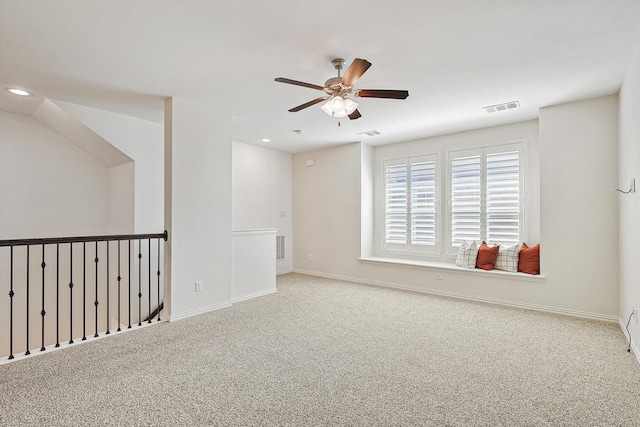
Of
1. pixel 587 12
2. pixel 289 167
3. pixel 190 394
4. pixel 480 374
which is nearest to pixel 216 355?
pixel 190 394

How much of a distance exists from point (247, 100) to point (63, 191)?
10.2 feet

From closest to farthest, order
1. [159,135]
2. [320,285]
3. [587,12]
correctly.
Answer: [587,12], [159,135], [320,285]

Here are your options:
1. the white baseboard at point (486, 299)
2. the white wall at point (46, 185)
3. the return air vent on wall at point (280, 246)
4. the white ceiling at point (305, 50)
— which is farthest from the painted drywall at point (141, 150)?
the white baseboard at point (486, 299)

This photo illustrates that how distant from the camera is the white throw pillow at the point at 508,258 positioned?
446 centimetres

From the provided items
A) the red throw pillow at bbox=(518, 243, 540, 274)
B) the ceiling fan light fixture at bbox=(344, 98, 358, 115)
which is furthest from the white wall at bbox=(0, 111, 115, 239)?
the red throw pillow at bbox=(518, 243, 540, 274)

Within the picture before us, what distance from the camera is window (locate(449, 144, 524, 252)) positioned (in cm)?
472

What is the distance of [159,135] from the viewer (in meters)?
4.82

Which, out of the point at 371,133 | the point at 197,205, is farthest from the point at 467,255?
the point at 197,205

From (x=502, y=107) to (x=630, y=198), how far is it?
1704 mm

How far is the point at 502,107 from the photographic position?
4.07 m

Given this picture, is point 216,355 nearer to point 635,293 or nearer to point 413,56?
point 413,56

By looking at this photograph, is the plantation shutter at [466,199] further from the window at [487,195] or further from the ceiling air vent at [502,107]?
the ceiling air vent at [502,107]

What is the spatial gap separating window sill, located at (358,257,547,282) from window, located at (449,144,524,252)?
0.48 m

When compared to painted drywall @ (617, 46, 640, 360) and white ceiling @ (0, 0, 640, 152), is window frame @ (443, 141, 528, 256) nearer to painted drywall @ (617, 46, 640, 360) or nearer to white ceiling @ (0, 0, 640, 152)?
white ceiling @ (0, 0, 640, 152)
